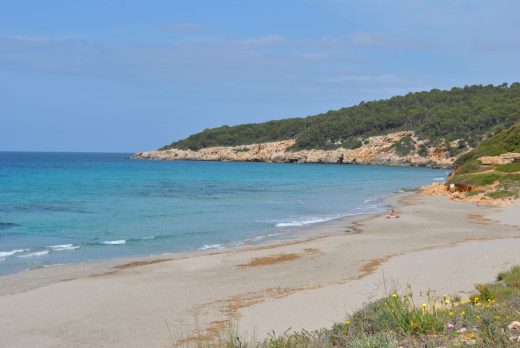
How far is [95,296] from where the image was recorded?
12.7 m

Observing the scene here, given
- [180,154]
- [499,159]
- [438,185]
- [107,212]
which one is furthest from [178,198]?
[180,154]

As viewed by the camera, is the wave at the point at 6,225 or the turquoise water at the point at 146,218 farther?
the wave at the point at 6,225

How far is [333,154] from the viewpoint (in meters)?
121

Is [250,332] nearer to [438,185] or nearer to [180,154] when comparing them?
[438,185]

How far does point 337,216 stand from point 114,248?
1417 centimetres

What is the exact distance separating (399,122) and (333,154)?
Answer: 56.5 ft

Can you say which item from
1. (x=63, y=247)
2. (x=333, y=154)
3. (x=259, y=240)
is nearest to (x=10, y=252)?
(x=63, y=247)

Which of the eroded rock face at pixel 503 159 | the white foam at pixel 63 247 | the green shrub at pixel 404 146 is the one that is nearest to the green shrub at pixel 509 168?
the eroded rock face at pixel 503 159

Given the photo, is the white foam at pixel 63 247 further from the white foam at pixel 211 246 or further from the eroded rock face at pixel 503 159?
the eroded rock face at pixel 503 159

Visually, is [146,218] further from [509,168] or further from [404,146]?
[404,146]

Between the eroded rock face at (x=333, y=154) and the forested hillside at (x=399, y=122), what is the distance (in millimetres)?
3303

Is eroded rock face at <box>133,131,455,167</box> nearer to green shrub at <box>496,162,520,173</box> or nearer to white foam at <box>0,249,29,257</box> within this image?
green shrub at <box>496,162,520,173</box>

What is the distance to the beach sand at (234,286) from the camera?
33.0 ft

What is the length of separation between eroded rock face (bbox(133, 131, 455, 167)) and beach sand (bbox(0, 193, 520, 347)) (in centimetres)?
8577
